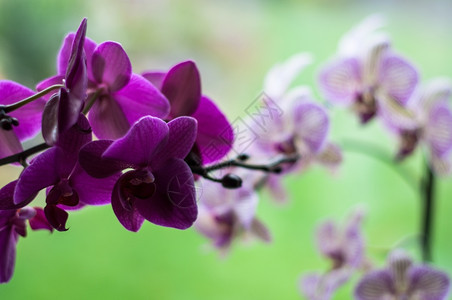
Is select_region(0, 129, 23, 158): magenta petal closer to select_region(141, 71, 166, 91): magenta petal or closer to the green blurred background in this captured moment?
select_region(141, 71, 166, 91): magenta petal

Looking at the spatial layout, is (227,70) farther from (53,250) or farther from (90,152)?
(90,152)

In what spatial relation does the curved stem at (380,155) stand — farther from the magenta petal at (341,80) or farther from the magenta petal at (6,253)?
the magenta petal at (6,253)

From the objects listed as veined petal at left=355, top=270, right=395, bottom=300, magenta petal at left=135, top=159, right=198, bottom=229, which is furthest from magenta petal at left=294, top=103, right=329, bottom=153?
magenta petal at left=135, top=159, right=198, bottom=229

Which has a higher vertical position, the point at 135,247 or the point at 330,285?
the point at 330,285

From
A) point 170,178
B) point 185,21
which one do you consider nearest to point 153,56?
point 185,21

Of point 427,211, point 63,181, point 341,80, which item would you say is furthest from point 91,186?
point 427,211

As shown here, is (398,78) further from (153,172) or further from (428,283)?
(153,172)

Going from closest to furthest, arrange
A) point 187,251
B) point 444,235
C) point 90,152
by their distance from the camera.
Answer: point 90,152, point 187,251, point 444,235
